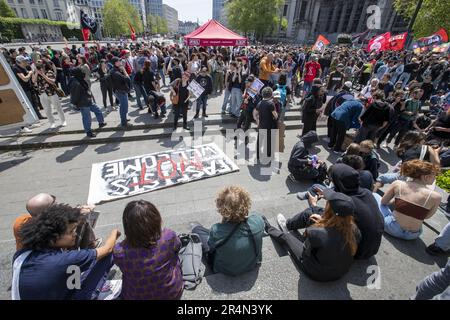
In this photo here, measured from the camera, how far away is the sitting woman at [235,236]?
2.56 meters

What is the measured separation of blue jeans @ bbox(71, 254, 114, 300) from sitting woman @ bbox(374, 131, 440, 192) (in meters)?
4.79

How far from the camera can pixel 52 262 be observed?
5.90 feet

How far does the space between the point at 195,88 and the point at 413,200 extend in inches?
246

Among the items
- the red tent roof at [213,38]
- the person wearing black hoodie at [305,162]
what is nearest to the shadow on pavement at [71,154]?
the person wearing black hoodie at [305,162]

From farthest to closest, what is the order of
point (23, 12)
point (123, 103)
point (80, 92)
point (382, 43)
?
point (23, 12)
point (382, 43)
point (123, 103)
point (80, 92)

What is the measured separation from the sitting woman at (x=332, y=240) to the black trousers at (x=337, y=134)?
480cm

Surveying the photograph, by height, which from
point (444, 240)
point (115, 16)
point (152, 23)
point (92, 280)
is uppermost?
point (152, 23)

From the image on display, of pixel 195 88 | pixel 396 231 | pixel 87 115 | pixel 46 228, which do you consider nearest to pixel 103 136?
pixel 87 115

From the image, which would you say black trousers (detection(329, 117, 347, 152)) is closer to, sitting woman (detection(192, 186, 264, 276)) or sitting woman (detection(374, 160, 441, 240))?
sitting woman (detection(374, 160, 441, 240))

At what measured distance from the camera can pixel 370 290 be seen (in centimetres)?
266

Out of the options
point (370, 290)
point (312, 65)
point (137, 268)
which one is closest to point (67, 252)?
point (137, 268)

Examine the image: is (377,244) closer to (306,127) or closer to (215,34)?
(306,127)

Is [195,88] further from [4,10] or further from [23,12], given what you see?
[23,12]

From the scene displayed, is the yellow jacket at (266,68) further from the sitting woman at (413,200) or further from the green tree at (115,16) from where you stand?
the green tree at (115,16)
